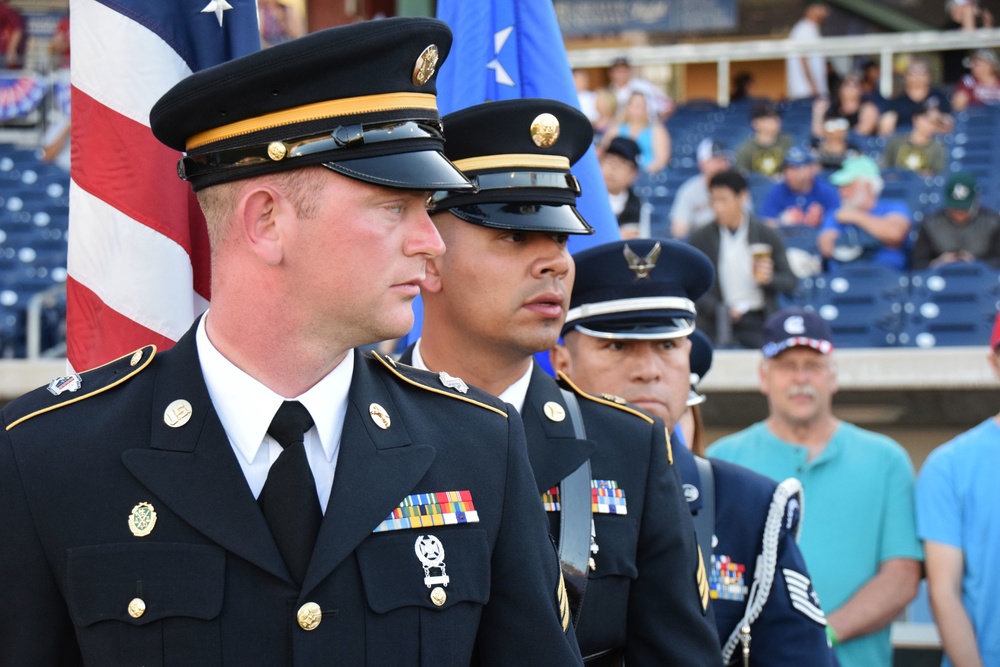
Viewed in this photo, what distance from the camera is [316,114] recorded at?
5.84ft

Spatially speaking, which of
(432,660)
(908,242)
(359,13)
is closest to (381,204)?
(432,660)

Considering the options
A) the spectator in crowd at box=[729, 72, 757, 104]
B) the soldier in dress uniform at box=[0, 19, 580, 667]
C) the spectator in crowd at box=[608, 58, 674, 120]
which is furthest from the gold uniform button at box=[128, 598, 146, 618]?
the spectator in crowd at box=[729, 72, 757, 104]

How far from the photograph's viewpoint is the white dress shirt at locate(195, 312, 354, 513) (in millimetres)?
1758

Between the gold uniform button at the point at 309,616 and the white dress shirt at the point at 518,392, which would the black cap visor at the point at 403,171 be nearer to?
the gold uniform button at the point at 309,616

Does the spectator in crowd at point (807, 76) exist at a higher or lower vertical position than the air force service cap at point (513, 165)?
higher

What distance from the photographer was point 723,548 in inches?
119

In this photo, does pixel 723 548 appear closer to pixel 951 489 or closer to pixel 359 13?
pixel 951 489

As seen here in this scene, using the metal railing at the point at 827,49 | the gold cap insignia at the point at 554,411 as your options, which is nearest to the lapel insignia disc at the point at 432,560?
the gold cap insignia at the point at 554,411

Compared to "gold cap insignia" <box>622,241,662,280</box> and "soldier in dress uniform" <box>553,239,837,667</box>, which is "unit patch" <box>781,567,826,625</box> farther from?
"gold cap insignia" <box>622,241,662,280</box>

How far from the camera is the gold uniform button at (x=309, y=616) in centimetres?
166

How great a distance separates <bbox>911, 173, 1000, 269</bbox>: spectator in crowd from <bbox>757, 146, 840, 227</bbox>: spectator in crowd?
2.65 feet

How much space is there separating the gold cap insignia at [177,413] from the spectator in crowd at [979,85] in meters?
11.5

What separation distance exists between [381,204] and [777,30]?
58.1ft

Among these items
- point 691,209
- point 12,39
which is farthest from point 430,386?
point 12,39
